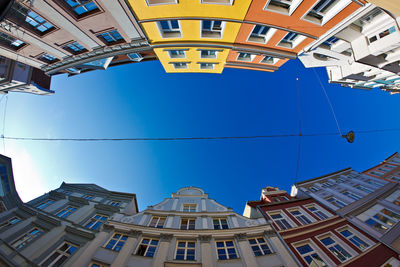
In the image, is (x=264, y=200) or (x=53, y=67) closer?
(x=53, y=67)

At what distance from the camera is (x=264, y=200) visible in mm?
22500

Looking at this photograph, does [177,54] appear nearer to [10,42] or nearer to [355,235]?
[10,42]

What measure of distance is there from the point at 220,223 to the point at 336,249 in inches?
423

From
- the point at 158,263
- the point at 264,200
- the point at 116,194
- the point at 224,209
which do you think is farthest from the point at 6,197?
the point at 264,200

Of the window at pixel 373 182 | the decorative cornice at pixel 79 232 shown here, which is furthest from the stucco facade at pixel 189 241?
the window at pixel 373 182

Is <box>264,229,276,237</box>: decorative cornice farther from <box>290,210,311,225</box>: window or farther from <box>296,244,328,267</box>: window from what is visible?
<box>290,210,311,225</box>: window

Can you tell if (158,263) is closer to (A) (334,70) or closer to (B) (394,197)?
(B) (394,197)

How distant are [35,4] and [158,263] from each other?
74.9 ft

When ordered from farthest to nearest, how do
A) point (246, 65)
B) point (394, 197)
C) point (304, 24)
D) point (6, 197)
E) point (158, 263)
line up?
point (246, 65) → point (394, 197) → point (6, 197) → point (304, 24) → point (158, 263)

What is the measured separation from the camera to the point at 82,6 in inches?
520

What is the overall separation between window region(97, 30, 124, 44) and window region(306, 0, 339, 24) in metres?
18.3

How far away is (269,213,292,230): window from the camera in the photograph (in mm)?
16350

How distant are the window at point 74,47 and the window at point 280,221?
29.9 meters

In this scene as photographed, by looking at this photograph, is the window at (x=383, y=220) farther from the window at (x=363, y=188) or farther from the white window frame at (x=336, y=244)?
the white window frame at (x=336, y=244)
